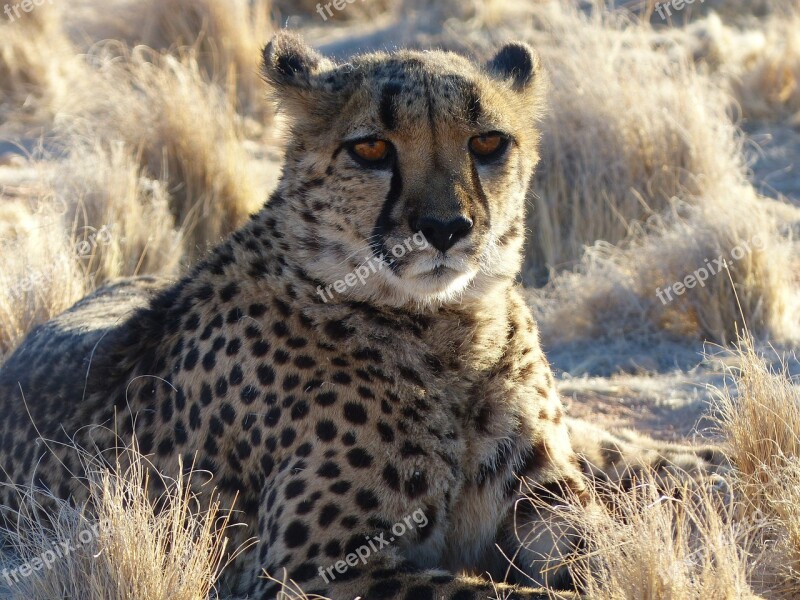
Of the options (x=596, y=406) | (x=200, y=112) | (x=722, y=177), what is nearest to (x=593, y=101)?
(x=722, y=177)

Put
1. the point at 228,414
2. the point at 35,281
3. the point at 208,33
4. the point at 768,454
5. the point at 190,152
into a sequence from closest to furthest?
the point at 228,414
the point at 768,454
the point at 35,281
the point at 190,152
the point at 208,33

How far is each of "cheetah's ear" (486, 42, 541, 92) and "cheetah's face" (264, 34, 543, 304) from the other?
0.28 m

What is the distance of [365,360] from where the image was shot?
3480 mm

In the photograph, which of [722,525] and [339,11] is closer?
[722,525]

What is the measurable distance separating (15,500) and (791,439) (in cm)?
260

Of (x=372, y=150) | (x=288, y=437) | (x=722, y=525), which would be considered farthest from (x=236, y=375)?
(x=722, y=525)

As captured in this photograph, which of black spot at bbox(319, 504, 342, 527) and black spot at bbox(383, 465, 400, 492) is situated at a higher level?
black spot at bbox(383, 465, 400, 492)

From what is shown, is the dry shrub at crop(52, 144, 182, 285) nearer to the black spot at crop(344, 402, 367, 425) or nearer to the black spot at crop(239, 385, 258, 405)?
the black spot at crop(239, 385, 258, 405)

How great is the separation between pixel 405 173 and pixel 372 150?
140 millimetres

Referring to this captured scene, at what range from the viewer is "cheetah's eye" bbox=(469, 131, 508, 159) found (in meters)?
3.46

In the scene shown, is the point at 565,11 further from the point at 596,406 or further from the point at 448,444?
the point at 448,444

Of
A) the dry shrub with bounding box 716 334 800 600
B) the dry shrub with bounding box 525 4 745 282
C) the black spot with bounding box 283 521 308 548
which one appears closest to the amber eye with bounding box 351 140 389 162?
the black spot with bounding box 283 521 308 548

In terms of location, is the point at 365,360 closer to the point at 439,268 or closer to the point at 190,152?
the point at 439,268

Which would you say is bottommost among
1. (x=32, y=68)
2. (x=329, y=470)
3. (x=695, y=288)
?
(x=695, y=288)
